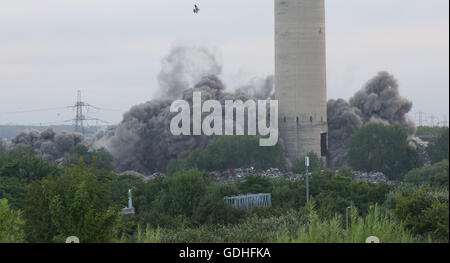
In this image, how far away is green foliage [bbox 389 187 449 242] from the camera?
18.8 meters

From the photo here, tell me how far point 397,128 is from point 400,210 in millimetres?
58116

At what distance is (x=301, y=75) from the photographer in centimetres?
7681

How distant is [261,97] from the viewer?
90188 mm

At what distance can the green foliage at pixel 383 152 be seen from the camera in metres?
74.8

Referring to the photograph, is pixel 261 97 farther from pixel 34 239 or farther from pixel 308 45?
pixel 34 239

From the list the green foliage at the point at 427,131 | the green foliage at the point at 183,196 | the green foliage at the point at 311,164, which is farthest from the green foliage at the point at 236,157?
the green foliage at the point at 427,131

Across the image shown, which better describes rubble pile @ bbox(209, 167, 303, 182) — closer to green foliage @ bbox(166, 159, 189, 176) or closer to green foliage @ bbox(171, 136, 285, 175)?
green foliage @ bbox(171, 136, 285, 175)

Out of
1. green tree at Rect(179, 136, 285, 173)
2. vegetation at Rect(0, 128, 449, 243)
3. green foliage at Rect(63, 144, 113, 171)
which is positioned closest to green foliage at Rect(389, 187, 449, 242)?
vegetation at Rect(0, 128, 449, 243)

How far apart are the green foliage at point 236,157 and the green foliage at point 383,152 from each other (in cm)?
789

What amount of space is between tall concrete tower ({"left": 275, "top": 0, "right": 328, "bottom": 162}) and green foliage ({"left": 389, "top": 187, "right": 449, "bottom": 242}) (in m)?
54.8

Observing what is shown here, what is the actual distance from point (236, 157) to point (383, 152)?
1484cm

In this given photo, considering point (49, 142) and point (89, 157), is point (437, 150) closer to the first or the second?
point (89, 157)

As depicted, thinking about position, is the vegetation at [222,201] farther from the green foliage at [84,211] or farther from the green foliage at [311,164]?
the green foliage at [311,164]
